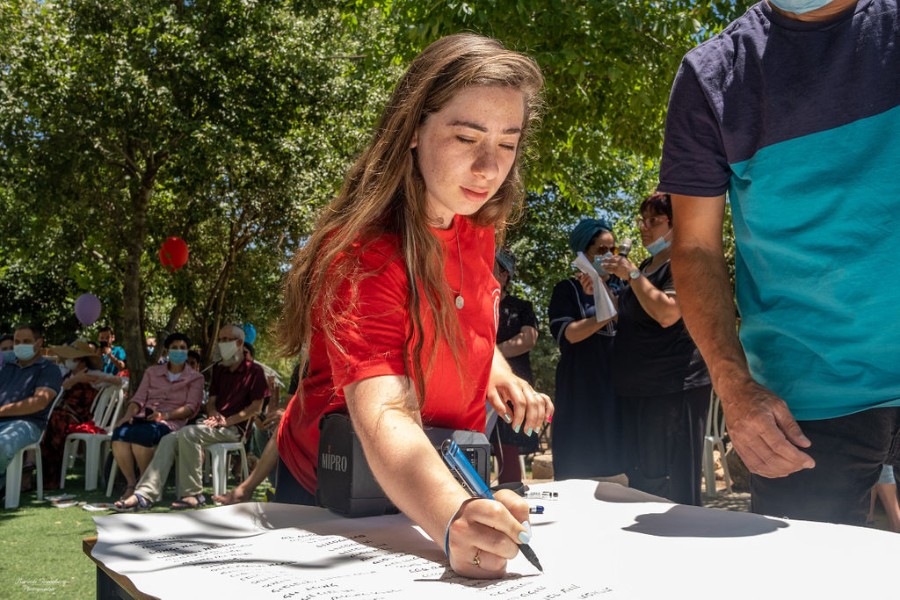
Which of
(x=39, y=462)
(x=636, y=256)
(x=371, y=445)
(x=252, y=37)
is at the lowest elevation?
(x=39, y=462)

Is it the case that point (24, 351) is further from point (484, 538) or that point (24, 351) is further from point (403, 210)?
point (484, 538)

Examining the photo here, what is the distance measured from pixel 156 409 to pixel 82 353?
269 cm

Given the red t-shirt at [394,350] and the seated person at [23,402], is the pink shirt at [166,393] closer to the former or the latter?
the seated person at [23,402]

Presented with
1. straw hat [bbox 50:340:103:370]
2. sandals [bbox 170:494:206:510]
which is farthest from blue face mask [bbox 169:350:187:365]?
straw hat [bbox 50:340:103:370]

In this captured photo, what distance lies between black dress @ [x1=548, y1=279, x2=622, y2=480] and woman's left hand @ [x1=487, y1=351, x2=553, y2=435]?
3270 millimetres

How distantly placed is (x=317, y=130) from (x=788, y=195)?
1307cm

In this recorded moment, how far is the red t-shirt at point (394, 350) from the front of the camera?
4.31 feet

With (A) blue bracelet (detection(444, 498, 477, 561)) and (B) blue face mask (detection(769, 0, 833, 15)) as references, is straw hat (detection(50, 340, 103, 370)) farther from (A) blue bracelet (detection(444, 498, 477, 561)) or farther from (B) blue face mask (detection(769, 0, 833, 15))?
(A) blue bracelet (detection(444, 498, 477, 561))

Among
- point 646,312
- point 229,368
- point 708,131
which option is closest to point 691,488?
point 646,312

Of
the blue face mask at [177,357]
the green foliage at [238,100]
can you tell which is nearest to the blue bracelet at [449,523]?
the green foliage at [238,100]

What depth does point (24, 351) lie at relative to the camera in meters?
8.68

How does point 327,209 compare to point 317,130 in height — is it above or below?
below

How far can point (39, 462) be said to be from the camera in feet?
27.2

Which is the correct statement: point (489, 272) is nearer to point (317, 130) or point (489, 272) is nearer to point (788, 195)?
point (788, 195)
